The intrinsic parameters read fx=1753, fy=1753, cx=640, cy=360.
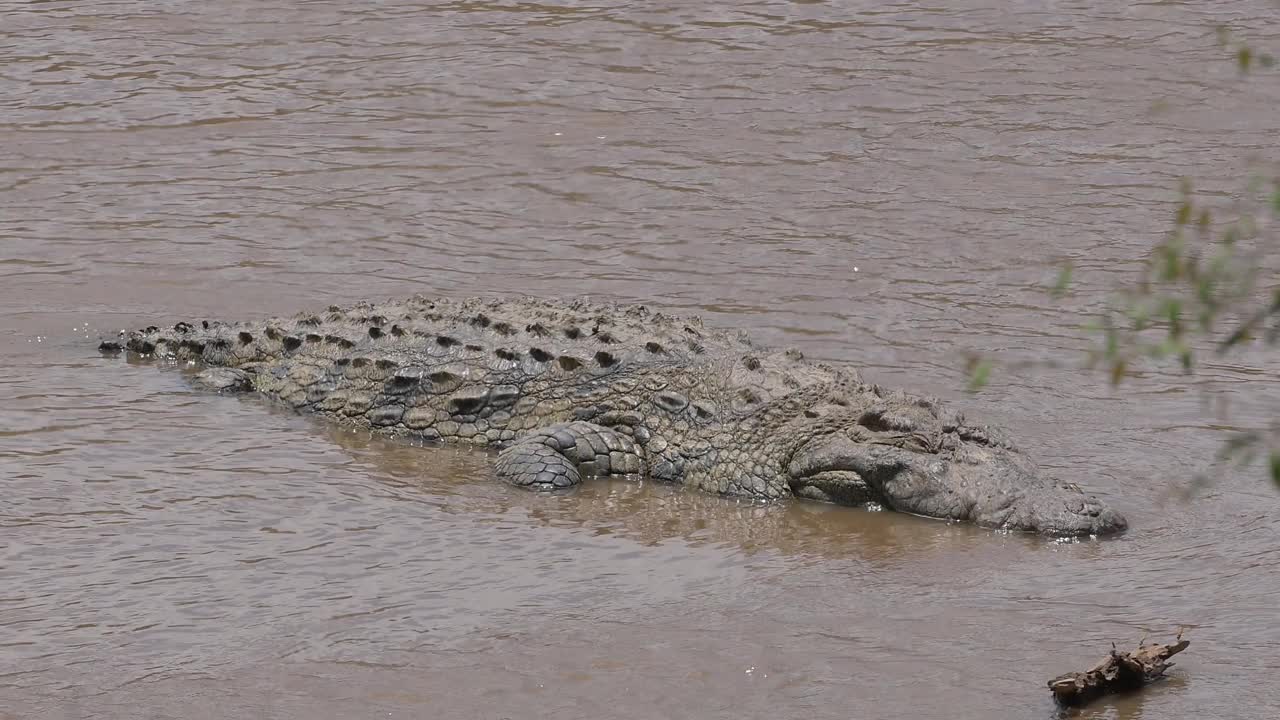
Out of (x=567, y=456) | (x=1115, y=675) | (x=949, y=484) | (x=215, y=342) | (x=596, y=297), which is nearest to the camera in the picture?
(x=1115, y=675)

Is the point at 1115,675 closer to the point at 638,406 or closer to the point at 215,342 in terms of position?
the point at 638,406

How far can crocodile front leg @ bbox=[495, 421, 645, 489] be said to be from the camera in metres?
8.38

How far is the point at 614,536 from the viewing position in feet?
25.5

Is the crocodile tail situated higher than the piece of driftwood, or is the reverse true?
the piece of driftwood

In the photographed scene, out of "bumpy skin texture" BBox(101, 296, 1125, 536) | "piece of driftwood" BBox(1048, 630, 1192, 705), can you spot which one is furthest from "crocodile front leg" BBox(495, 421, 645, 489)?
"piece of driftwood" BBox(1048, 630, 1192, 705)

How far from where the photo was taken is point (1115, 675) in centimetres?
585

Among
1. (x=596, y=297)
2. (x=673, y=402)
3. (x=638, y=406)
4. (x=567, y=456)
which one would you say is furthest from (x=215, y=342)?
(x=673, y=402)

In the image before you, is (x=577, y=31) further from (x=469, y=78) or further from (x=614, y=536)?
(x=614, y=536)

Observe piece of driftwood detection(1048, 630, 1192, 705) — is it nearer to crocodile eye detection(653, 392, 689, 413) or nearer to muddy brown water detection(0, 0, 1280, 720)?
muddy brown water detection(0, 0, 1280, 720)

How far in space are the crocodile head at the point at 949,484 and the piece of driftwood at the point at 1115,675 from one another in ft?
5.56

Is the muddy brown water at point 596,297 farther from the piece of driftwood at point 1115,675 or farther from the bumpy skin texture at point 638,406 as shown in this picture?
the bumpy skin texture at point 638,406

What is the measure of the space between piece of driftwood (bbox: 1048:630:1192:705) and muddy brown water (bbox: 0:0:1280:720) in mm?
101

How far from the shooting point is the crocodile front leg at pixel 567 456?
8.38 m

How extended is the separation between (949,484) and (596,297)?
3855 millimetres
